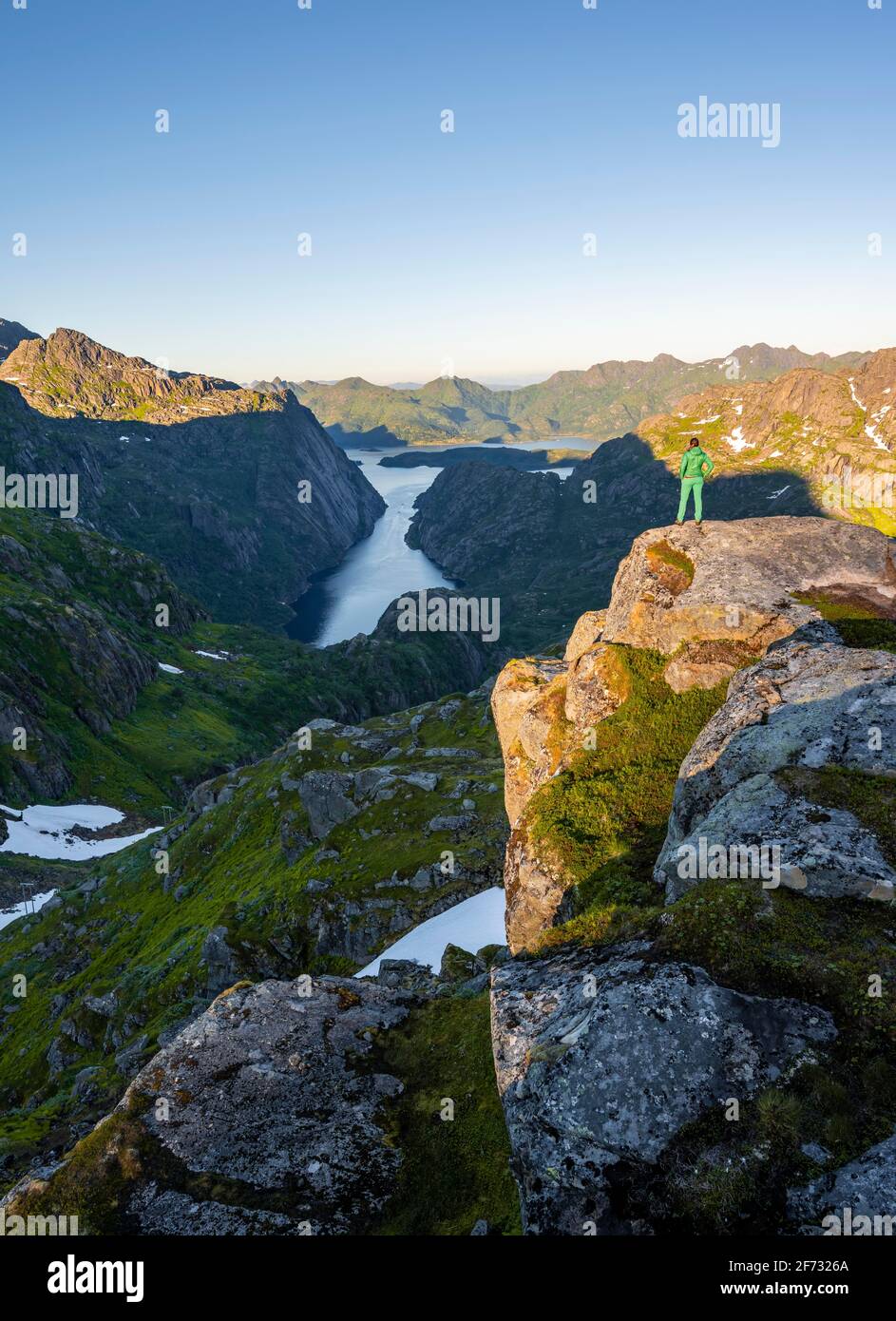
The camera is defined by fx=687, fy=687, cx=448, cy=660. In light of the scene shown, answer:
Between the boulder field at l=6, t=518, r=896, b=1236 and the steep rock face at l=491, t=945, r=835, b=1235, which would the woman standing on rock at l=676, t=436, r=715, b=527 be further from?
the steep rock face at l=491, t=945, r=835, b=1235

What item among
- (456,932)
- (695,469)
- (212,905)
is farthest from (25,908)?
(695,469)

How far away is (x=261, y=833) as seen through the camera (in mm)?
64312

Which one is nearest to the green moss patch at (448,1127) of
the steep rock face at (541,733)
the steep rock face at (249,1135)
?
the steep rock face at (249,1135)

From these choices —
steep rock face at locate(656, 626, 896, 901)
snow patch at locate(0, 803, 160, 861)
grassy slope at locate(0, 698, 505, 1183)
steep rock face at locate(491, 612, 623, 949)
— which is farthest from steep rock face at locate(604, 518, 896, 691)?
snow patch at locate(0, 803, 160, 861)

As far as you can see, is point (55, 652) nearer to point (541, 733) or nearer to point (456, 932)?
point (456, 932)

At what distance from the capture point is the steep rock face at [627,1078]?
33.9 feet

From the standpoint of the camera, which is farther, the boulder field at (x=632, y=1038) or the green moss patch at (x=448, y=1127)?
the green moss patch at (x=448, y=1127)

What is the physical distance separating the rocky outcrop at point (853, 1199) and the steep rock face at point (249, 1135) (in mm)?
8024

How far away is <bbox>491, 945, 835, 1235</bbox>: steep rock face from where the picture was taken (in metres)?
10.3

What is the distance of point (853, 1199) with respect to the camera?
8.81 m

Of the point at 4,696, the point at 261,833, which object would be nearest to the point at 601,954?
the point at 261,833

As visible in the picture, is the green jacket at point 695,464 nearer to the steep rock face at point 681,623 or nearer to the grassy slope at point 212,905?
the steep rock face at point 681,623

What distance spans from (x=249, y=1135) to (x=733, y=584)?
23386mm
